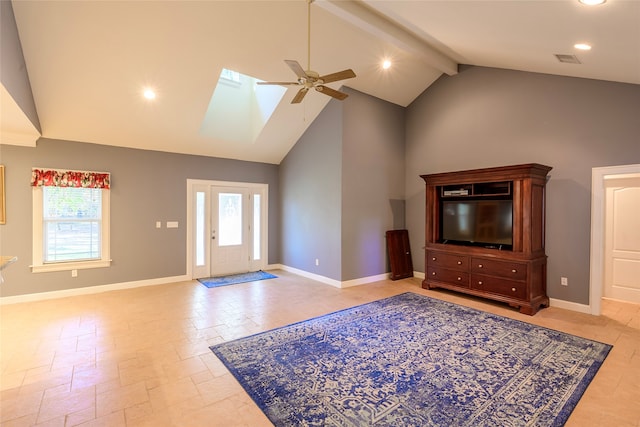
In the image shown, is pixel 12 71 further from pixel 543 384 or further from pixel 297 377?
pixel 543 384

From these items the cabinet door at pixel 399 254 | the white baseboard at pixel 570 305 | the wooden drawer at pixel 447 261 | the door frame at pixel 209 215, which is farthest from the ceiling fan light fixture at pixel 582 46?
the door frame at pixel 209 215

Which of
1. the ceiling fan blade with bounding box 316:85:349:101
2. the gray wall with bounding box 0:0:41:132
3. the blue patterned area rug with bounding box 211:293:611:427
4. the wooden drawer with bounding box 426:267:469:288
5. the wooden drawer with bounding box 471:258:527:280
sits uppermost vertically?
the gray wall with bounding box 0:0:41:132

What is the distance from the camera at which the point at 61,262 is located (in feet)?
16.0

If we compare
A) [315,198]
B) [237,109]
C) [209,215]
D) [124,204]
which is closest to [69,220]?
[124,204]

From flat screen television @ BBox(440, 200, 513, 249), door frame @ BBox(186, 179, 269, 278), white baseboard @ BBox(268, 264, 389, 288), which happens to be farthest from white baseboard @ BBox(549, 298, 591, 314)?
door frame @ BBox(186, 179, 269, 278)

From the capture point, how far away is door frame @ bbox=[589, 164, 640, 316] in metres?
3.94

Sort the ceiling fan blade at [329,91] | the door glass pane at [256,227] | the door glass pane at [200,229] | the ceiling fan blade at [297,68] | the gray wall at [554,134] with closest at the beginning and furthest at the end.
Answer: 1. the ceiling fan blade at [297,68]
2. the ceiling fan blade at [329,91]
3. the gray wall at [554,134]
4. the door glass pane at [200,229]
5. the door glass pane at [256,227]

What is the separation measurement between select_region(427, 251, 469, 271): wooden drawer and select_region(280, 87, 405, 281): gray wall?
990 mm

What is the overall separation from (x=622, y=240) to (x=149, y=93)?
757 centimetres

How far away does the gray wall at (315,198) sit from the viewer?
216 inches

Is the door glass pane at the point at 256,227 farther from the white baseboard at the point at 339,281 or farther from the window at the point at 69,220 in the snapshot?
the window at the point at 69,220

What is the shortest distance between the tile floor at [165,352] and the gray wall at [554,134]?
1.00 m

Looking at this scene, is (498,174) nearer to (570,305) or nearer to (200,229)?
(570,305)

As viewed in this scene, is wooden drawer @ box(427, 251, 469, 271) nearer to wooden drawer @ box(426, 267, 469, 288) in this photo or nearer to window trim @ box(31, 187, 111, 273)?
wooden drawer @ box(426, 267, 469, 288)
